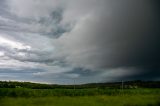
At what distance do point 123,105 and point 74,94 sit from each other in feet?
55.7

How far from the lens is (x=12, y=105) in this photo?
119 ft

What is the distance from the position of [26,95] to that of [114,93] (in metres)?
18.7

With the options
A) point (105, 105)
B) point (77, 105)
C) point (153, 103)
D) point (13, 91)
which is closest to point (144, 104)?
point (153, 103)

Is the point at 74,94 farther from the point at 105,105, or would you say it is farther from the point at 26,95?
the point at 105,105

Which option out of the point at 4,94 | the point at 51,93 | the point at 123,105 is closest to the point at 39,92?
the point at 51,93

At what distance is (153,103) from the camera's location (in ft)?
136

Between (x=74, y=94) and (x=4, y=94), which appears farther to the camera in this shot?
(x=74, y=94)

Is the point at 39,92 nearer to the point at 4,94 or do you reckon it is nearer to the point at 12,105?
the point at 4,94

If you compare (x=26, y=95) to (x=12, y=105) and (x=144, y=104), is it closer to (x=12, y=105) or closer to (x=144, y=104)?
(x=12, y=105)

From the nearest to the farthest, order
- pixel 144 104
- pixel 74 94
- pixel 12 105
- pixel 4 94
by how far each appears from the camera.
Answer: pixel 12 105 < pixel 144 104 < pixel 4 94 < pixel 74 94

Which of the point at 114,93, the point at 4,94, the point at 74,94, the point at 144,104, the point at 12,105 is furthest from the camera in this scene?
the point at 114,93

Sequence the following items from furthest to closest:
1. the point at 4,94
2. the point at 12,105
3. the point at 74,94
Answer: the point at 74,94 < the point at 4,94 < the point at 12,105

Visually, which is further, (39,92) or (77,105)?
(39,92)

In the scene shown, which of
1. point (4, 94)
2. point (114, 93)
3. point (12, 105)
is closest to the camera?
point (12, 105)
